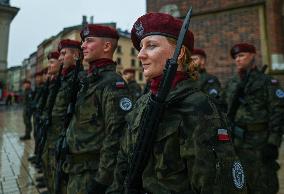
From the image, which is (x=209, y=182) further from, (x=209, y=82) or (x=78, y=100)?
(x=209, y=82)

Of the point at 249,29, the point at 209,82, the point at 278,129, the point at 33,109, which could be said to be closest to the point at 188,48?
the point at 278,129

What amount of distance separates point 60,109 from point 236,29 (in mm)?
5274

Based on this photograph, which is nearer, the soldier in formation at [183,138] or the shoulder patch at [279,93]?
the soldier in formation at [183,138]

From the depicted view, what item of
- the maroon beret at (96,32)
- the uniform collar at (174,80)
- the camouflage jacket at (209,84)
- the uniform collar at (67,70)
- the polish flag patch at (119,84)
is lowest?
the uniform collar at (174,80)

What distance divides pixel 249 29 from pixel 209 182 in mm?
6703

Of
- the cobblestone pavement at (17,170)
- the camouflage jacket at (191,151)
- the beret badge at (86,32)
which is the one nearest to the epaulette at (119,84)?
the beret badge at (86,32)

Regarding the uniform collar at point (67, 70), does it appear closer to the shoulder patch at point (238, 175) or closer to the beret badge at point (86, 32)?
the beret badge at point (86, 32)

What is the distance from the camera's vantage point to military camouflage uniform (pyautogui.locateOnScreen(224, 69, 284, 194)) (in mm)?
3508

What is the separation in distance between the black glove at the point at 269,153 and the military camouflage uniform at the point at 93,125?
1.93 metres

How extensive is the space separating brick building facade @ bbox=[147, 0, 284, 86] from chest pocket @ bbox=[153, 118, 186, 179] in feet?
20.7

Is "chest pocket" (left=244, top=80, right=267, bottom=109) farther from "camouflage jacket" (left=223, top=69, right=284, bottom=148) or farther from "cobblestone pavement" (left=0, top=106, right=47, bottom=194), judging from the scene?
"cobblestone pavement" (left=0, top=106, right=47, bottom=194)

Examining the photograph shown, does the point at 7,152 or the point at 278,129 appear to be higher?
the point at 278,129

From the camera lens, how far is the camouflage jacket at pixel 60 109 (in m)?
3.66

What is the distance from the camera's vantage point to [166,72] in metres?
1.41
